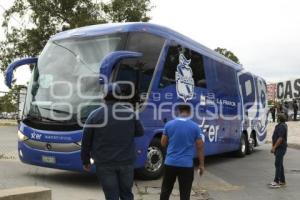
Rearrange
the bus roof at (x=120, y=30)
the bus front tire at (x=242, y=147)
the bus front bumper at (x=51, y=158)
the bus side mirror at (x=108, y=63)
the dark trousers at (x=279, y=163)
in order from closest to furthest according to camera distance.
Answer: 1. the bus side mirror at (x=108, y=63)
2. the bus front bumper at (x=51, y=158)
3. the bus roof at (x=120, y=30)
4. the dark trousers at (x=279, y=163)
5. the bus front tire at (x=242, y=147)

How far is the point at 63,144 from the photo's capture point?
9.93 meters

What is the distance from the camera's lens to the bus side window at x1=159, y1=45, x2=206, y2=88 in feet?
38.3

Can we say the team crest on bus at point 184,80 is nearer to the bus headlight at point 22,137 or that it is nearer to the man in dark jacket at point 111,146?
the bus headlight at point 22,137

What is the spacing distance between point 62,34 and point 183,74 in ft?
9.92

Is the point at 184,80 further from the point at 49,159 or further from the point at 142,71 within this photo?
the point at 49,159

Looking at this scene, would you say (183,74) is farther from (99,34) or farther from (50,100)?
(50,100)

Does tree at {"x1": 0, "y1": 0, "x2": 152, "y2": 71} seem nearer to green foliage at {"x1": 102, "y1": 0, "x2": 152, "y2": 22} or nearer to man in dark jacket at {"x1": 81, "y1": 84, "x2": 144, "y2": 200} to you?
green foliage at {"x1": 102, "y1": 0, "x2": 152, "y2": 22}

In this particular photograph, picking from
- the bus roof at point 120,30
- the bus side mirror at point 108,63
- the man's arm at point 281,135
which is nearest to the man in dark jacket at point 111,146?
the bus side mirror at point 108,63

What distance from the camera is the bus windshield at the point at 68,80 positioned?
1006 cm

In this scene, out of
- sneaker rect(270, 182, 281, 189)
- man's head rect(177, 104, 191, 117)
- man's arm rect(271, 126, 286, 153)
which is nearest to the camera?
man's head rect(177, 104, 191, 117)

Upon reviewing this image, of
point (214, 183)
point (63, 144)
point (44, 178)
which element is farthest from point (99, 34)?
point (214, 183)

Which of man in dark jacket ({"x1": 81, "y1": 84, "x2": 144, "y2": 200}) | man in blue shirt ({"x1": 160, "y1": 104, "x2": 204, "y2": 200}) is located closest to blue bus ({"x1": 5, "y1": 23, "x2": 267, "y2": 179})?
man in blue shirt ({"x1": 160, "y1": 104, "x2": 204, "y2": 200})

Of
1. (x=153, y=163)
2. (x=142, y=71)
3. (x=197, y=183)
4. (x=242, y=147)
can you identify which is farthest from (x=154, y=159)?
(x=242, y=147)

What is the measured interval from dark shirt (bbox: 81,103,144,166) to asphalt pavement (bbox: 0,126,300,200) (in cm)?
332
